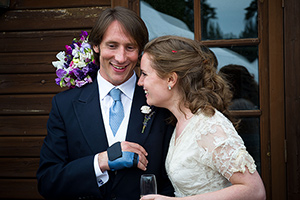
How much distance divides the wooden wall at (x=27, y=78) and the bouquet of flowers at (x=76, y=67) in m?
0.77

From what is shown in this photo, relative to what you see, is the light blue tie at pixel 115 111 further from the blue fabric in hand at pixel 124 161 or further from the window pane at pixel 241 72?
the window pane at pixel 241 72

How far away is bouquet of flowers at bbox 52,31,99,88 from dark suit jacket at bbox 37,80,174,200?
13cm

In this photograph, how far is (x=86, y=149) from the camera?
2.18 meters

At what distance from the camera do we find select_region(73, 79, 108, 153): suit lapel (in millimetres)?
2178

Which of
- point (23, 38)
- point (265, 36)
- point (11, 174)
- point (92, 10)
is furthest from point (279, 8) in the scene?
point (11, 174)

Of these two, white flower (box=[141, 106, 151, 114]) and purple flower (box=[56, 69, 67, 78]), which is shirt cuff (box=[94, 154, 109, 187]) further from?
purple flower (box=[56, 69, 67, 78])

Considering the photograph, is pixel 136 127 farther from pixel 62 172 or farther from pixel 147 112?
pixel 62 172

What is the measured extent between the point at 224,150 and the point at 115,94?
2.98 ft

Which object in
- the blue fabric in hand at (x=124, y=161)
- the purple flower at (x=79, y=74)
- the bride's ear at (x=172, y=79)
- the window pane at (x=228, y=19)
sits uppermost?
the window pane at (x=228, y=19)

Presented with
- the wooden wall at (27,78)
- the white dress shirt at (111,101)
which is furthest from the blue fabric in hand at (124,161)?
the wooden wall at (27,78)

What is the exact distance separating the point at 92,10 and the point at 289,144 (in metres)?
2.06

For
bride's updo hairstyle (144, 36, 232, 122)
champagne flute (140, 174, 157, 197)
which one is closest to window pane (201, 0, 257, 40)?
bride's updo hairstyle (144, 36, 232, 122)

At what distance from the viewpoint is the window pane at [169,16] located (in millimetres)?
3168

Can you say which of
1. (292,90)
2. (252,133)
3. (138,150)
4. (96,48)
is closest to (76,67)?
(96,48)
